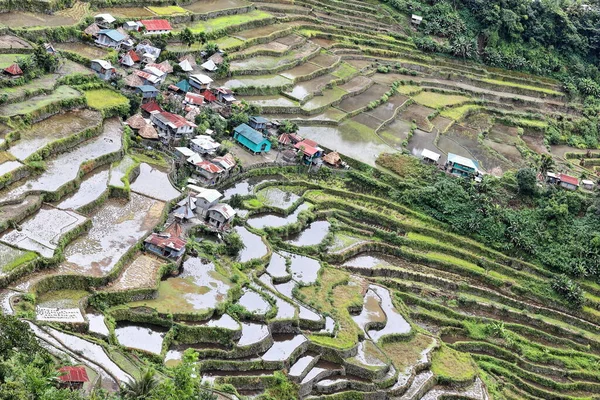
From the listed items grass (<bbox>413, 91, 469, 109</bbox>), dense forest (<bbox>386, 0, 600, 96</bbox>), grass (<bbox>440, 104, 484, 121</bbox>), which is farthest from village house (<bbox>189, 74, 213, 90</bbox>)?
dense forest (<bbox>386, 0, 600, 96</bbox>)

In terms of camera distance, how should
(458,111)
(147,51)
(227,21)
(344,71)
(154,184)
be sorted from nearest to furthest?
(154,184) < (147,51) < (227,21) < (344,71) < (458,111)

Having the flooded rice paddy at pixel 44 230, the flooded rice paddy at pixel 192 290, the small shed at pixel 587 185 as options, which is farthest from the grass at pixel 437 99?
the flooded rice paddy at pixel 44 230

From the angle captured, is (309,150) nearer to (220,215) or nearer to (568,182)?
(220,215)

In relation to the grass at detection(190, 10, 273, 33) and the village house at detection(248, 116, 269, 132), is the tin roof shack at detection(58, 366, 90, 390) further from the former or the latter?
the grass at detection(190, 10, 273, 33)

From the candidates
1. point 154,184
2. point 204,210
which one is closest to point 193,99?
point 154,184

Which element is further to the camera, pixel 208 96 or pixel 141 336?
pixel 208 96

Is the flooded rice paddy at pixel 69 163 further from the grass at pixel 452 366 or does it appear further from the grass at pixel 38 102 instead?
the grass at pixel 452 366

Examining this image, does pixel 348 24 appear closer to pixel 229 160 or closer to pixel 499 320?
pixel 229 160

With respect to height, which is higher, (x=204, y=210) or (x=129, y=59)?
(x=129, y=59)
